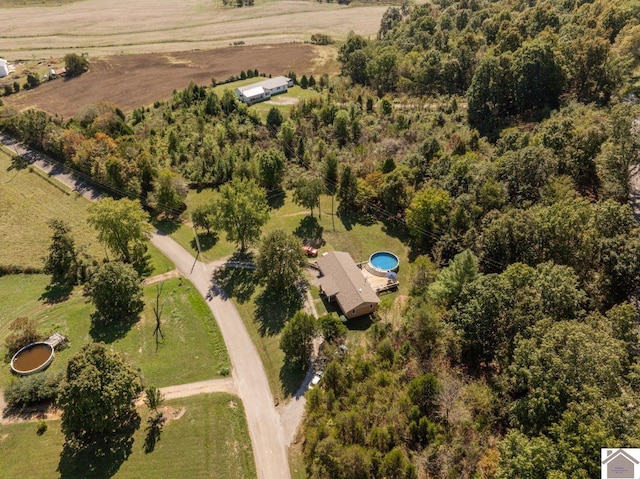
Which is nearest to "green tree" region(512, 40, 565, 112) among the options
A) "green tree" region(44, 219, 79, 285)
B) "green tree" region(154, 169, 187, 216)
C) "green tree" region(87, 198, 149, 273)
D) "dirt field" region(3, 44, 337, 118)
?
"dirt field" region(3, 44, 337, 118)

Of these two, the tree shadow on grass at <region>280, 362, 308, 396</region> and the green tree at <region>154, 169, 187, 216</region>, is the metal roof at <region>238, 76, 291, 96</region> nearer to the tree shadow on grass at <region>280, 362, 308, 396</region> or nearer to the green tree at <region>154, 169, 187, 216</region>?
the green tree at <region>154, 169, 187, 216</region>

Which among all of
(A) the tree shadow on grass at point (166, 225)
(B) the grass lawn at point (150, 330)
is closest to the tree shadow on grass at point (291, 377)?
(B) the grass lawn at point (150, 330)

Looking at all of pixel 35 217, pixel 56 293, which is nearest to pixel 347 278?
pixel 56 293

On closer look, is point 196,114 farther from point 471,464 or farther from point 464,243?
point 471,464

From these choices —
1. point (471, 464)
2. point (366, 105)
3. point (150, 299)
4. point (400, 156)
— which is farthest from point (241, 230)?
point (366, 105)

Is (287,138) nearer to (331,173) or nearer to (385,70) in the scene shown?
(331,173)
